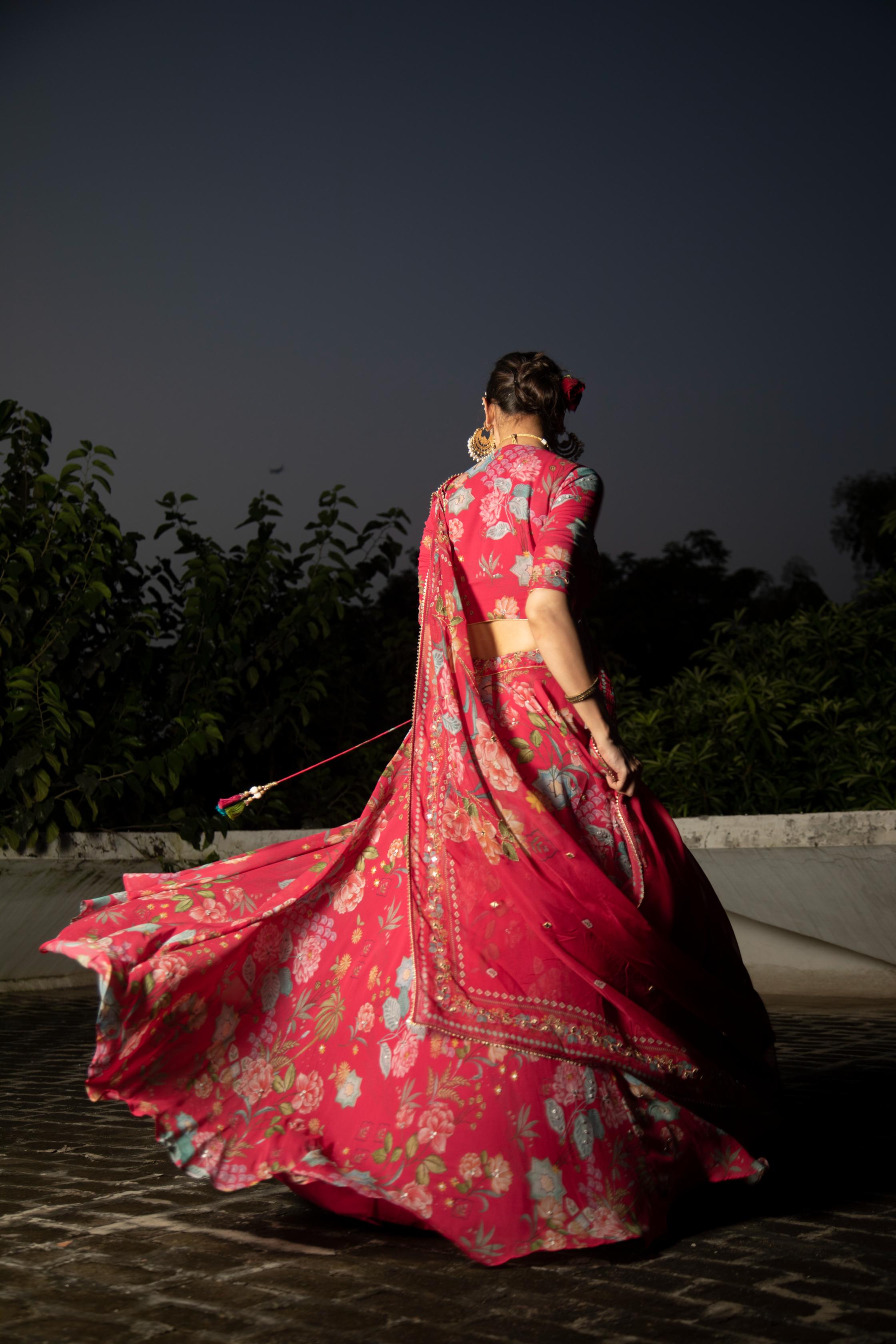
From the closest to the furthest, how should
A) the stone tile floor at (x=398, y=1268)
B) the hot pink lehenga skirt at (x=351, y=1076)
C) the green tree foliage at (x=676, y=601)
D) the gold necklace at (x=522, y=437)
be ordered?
the stone tile floor at (x=398, y=1268), the hot pink lehenga skirt at (x=351, y=1076), the gold necklace at (x=522, y=437), the green tree foliage at (x=676, y=601)

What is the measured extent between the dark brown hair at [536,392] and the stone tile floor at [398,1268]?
5.63 ft

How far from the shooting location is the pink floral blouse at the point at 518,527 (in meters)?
2.66

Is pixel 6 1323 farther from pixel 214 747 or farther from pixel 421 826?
pixel 214 747

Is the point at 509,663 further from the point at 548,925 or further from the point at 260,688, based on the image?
the point at 260,688

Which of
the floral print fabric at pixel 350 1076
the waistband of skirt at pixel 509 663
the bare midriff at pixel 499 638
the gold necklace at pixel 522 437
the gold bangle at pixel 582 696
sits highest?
the gold necklace at pixel 522 437

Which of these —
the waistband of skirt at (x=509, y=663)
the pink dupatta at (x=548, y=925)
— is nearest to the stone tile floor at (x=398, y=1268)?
the pink dupatta at (x=548, y=925)

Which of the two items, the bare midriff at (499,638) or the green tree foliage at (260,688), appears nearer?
the bare midriff at (499,638)

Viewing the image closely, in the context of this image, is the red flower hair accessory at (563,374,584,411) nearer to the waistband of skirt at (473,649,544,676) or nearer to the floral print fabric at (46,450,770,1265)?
the floral print fabric at (46,450,770,1265)

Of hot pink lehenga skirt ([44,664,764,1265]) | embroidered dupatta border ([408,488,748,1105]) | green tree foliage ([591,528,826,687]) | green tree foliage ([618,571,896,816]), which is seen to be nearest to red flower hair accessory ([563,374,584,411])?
embroidered dupatta border ([408,488,748,1105])

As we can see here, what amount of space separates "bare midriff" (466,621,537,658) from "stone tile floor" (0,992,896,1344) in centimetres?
122

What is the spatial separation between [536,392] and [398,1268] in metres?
1.86

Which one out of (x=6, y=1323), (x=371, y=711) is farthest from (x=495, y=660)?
(x=371, y=711)

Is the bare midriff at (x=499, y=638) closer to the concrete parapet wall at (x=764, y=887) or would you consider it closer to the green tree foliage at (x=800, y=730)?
the concrete parapet wall at (x=764, y=887)

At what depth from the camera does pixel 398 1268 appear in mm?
2262
